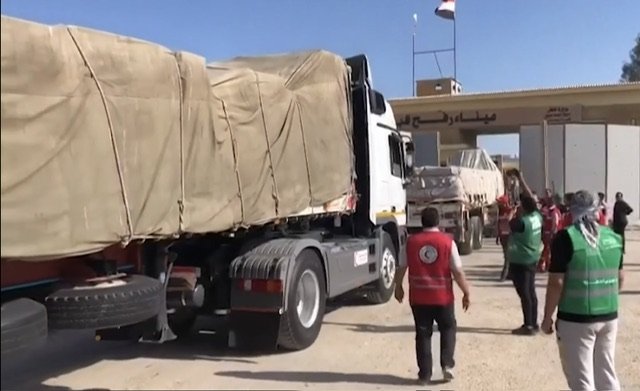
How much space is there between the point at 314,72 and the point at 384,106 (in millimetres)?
2269

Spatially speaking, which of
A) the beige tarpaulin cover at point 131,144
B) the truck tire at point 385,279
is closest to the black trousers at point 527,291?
the truck tire at point 385,279

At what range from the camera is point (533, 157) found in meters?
27.1

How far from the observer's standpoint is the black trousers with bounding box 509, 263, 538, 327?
9031mm

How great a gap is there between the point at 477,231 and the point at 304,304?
1334cm

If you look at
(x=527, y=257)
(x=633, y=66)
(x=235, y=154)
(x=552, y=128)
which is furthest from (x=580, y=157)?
(x=633, y=66)

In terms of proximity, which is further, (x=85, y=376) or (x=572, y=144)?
(x=572, y=144)

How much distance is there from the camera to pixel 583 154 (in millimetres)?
26250

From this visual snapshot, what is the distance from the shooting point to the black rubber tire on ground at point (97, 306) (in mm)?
5480

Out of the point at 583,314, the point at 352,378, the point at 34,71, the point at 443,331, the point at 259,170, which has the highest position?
the point at 34,71

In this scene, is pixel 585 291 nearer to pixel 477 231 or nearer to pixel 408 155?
pixel 408 155

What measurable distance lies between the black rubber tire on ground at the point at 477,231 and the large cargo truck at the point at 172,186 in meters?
10.5

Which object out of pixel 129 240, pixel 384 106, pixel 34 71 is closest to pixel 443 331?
pixel 129 240

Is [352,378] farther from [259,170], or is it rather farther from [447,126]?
[447,126]

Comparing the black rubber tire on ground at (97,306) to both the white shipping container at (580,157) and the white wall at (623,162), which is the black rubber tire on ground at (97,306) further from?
the white wall at (623,162)
